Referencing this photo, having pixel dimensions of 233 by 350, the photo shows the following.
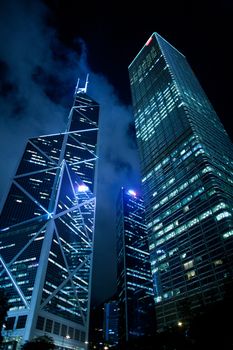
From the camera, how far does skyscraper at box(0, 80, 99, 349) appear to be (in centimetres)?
12388

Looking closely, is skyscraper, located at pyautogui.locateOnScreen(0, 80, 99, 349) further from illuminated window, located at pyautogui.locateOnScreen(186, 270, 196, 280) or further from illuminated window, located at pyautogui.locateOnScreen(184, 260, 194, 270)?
illuminated window, located at pyautogui.locateOnScreen(184, 260, 194, 270)

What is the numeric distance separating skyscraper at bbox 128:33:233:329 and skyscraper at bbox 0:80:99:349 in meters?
52.4

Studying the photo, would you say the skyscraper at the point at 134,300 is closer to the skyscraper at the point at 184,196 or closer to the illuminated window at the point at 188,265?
the skyscraper at the point at 184,196

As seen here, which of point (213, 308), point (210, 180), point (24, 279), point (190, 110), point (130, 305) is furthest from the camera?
point (130, 305)

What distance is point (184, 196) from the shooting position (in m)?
115

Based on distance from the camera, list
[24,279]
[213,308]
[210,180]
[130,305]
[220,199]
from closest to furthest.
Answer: [213,308], [220,199], [210,180], [24,279], [130,305]

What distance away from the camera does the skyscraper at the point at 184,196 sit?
91000 mm

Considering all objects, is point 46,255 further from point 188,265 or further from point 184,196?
point 184,196

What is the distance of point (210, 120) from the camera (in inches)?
6112

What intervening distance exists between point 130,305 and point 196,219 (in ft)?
318

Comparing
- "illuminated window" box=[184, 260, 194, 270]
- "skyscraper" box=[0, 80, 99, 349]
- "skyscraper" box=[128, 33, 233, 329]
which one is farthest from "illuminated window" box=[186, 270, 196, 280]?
"skyscraper" box=[0, 80, 99, 349]

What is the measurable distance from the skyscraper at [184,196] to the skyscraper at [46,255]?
52395 mm

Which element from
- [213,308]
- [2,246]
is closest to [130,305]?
[2,246]

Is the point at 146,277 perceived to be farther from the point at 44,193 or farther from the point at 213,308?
the point at 213,308
